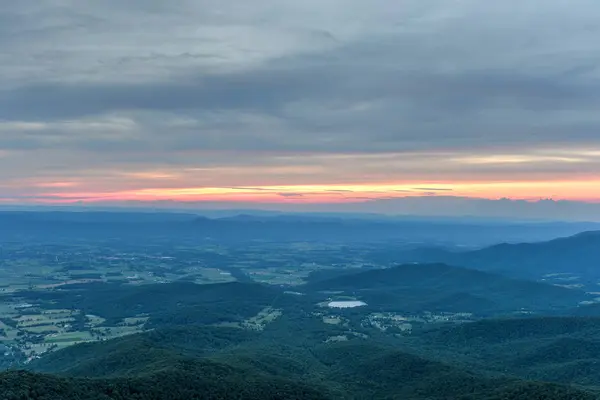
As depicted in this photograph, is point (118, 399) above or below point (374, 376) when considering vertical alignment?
above

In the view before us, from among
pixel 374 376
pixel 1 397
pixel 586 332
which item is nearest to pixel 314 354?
pixel 374 376

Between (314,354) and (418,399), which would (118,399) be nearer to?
(418,399)

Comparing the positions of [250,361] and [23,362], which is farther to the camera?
[23,362]

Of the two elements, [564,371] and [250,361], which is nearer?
[250,361]

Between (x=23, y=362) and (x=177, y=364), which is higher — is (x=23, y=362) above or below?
below

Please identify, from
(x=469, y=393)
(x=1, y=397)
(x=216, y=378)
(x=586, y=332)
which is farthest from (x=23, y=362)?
(x=586, y=332)

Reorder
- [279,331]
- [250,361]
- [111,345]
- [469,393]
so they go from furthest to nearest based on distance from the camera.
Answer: [279,331], [111,345], [250,361], [469,393]

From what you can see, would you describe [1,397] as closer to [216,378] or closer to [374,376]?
[216,378]

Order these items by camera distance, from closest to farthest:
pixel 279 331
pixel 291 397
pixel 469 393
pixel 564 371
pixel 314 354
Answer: pixel 291 397, pixel 469 393, pixel 564 371, pixel 314 354, pixel 279 331

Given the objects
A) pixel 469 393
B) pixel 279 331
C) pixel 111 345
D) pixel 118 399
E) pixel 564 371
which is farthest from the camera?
pixel 279 331
